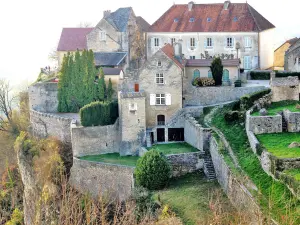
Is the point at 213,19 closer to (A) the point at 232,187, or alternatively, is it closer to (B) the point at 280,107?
(B) the point at 280,107

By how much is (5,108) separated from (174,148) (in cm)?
2385

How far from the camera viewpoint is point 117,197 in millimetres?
36281

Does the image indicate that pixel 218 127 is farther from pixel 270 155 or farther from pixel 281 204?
pixel 281 204

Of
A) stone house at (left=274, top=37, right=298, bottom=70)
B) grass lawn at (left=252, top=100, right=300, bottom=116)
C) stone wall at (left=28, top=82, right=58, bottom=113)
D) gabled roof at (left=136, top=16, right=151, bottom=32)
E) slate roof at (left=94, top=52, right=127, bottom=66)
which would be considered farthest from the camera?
stone house at (left=274, top=37, right=298, bottom=70)

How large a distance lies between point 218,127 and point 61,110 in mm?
16127

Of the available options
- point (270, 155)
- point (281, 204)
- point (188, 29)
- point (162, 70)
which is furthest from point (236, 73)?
point (281, 204)

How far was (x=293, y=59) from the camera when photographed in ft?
154

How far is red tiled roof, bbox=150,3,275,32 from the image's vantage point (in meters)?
52.2

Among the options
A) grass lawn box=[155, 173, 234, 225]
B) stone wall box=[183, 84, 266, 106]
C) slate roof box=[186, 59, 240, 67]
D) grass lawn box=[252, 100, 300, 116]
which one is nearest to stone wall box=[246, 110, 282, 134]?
grass lawn box=[252, 100, 300, 116]

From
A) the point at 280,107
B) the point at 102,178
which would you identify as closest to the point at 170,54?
the point at 280,107

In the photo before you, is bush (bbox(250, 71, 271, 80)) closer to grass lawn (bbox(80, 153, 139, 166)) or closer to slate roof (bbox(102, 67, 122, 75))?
slate roof (bbox(102, 67, 122, 75))

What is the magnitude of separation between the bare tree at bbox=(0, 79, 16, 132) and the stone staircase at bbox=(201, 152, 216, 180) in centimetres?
2401

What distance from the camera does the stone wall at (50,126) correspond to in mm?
44125

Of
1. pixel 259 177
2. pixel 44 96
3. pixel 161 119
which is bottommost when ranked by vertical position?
pixel 259 177
